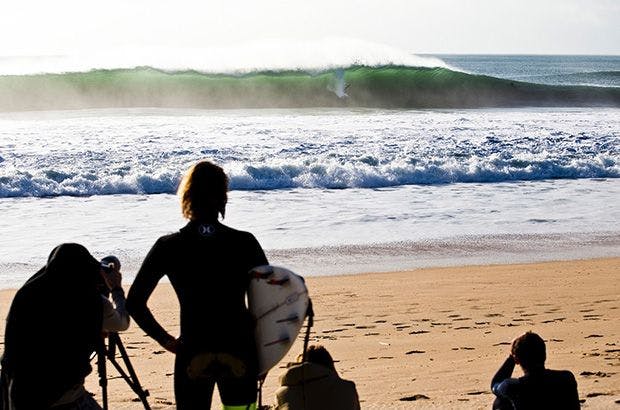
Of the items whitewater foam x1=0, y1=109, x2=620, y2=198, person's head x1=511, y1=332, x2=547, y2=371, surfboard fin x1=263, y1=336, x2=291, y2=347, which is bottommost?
→ whitewater foam x1=0, y1=109, x2=620, y2=198

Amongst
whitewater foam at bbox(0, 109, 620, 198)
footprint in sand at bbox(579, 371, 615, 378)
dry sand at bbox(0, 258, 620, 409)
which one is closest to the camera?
dry sand at bbox(0, 258, 620, 409)

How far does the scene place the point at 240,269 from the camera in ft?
11.3

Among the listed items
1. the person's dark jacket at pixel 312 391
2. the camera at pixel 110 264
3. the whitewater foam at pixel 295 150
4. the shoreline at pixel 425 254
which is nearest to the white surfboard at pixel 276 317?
the person's dark jacket at pixel 312 391

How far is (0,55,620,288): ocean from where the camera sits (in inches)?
454

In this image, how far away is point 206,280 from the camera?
3418mm

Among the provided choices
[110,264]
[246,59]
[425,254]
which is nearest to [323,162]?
[425,254]

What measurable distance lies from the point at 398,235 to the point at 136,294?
861 centimetres

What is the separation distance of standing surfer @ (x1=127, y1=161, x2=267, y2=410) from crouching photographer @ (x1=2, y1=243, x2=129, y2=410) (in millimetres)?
149

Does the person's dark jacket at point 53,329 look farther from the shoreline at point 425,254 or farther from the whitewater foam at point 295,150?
the whitewater foam at point 295,150

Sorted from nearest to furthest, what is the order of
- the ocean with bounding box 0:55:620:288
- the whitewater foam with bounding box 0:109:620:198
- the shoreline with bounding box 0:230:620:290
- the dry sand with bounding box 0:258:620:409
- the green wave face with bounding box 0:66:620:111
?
the dry sand with bounding box 0:258:620:409 → the shoreline with bounding box 0:230:620:290 → the ocean with bounding box 0:55:620:288 → the whitewater foam with bounding box 0:109:620:198 → the green wave face with bounding box 0:66:620:111

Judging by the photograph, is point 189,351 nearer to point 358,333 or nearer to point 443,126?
point 358,333

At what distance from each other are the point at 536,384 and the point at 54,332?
1.74 m

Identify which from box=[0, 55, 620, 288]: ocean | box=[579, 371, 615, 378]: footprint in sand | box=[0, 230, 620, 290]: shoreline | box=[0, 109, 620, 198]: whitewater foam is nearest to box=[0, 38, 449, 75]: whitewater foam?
box=[0, 55, 620, 288]: ocean

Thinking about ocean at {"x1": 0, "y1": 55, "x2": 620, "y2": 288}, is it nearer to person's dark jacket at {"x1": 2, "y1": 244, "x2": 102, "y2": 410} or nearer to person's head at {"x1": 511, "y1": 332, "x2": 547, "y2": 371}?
person's head at {"x1": 511, "y1": 332, "x2": 547, "y2": 371}
